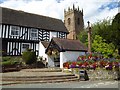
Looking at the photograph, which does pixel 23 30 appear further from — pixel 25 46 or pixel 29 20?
pixel 29 20

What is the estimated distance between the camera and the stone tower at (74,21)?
199 feet

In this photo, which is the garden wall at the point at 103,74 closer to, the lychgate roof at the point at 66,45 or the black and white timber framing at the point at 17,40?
the lychgate roof at the point at 66,45

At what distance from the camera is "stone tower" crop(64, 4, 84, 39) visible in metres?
60.6

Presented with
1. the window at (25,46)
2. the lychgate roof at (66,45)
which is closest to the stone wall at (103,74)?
the lychgate roof at (66,45)

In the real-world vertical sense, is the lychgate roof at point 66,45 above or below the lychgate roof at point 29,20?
below

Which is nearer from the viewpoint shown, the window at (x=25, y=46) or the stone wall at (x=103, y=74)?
the stone wall at (x=103, y=74)

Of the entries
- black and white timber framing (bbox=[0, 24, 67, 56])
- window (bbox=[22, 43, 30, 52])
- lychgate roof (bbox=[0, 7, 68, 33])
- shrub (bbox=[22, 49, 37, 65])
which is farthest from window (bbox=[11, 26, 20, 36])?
shrub (bbox=[22, 49, 37, 65])

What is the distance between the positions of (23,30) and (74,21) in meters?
32.8

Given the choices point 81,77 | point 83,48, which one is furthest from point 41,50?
point 81,77

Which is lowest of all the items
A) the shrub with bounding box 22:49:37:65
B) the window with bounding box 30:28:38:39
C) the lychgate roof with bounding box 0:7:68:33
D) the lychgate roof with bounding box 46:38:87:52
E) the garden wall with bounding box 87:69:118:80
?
the garden wall with bounding box 87:69:118:80

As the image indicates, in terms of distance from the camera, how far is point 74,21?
200ft

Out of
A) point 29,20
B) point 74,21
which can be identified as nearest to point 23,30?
point 29,20

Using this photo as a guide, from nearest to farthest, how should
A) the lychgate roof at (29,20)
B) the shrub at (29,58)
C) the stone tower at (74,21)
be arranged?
the shrub at (29,58) < the lychgate roof at (29,20) < the stone tower at (74,21)

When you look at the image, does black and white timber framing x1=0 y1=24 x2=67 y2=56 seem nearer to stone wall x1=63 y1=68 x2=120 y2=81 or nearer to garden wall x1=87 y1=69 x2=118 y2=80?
stone wall x1=63 y1=68 x2=120 y2=81
